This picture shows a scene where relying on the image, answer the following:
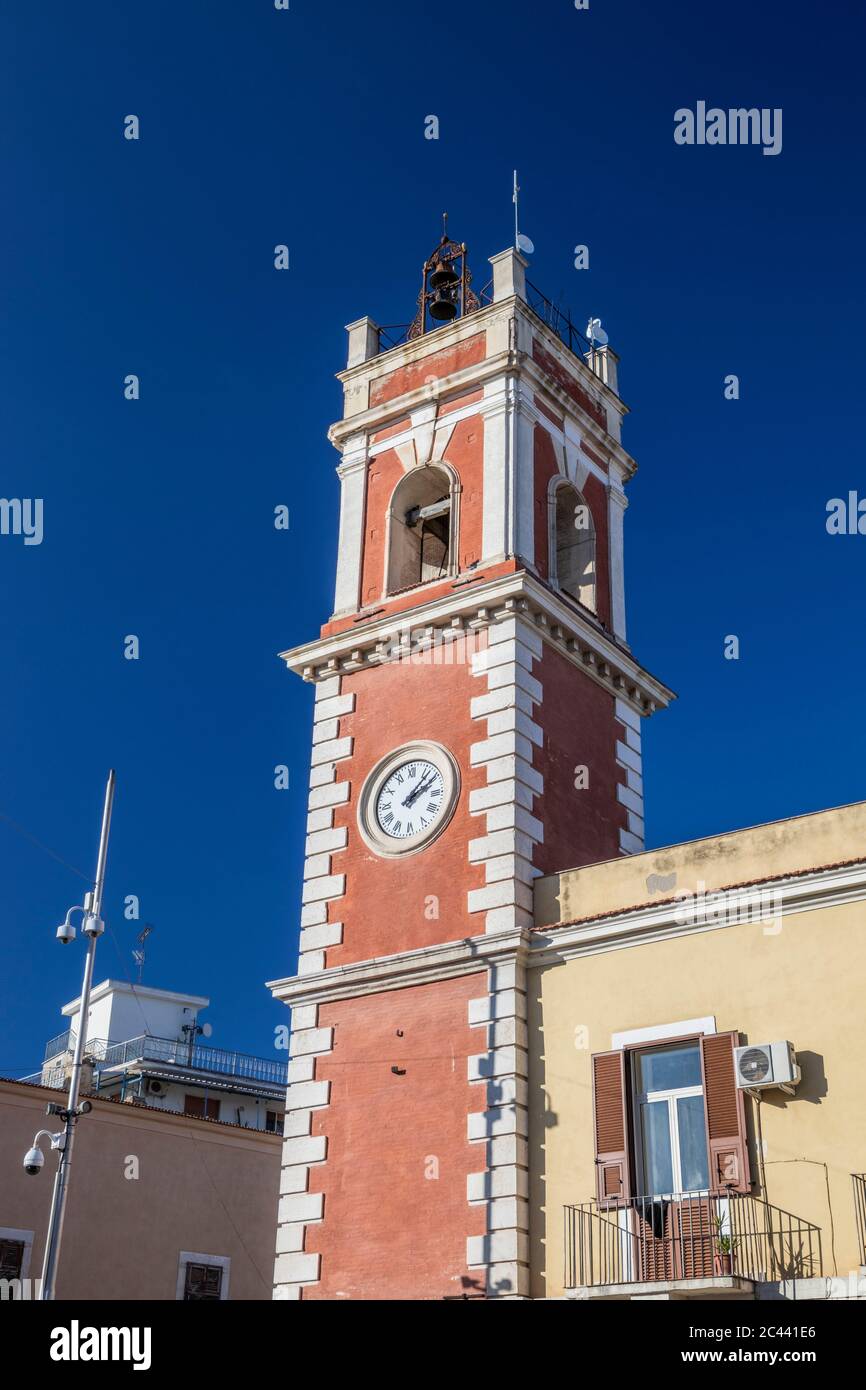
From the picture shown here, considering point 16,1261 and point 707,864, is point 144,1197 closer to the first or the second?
point 16,1261

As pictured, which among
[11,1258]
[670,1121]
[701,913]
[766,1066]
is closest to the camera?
[766,1066]

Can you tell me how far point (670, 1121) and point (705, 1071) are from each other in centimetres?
76

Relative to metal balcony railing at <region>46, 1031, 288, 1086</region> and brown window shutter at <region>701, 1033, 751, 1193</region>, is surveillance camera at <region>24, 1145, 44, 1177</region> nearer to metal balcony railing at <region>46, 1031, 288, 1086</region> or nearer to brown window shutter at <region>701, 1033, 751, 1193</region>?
brown window shutter at <region>701, 1033, 751, 1193</region>

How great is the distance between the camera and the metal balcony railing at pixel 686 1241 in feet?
51.8

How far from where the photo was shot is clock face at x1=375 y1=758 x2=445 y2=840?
21.2 m

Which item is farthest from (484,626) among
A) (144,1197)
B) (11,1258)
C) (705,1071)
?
(11,1258)

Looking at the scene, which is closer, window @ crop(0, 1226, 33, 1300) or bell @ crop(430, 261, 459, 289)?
window @ crop(0, 1226, 33, 1300)

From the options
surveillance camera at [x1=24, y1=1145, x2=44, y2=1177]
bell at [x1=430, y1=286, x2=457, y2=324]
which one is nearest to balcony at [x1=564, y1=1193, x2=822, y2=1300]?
surveillance camera at [x1=24, y1=1145, x2=44, y2=1177]

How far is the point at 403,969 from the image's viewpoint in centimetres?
2009

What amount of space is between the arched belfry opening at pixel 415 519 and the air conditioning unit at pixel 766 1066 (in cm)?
988

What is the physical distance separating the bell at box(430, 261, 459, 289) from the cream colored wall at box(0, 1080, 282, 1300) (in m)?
14.9
